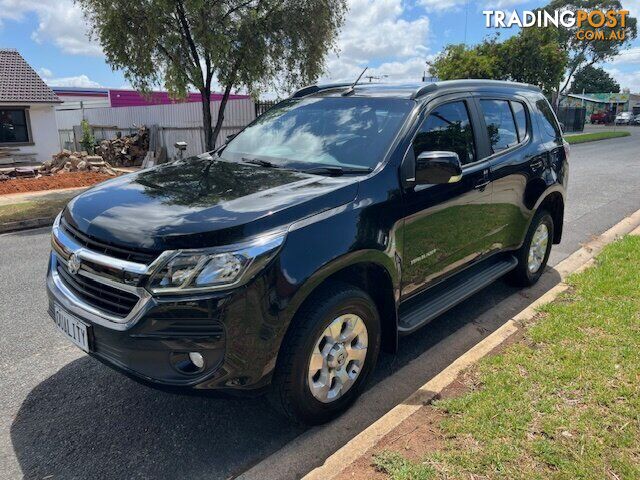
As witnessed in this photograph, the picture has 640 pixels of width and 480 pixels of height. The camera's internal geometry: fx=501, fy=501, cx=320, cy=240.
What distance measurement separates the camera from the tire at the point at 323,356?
2.55 meters

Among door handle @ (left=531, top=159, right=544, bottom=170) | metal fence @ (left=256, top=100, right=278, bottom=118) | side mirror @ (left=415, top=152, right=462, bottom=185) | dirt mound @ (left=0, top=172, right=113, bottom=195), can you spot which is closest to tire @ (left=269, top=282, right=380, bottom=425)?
side mirror @ (left=415, top=152, right=462, bottom=185)

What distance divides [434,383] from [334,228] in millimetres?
1239

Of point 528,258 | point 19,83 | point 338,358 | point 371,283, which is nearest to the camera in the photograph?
point 338,358

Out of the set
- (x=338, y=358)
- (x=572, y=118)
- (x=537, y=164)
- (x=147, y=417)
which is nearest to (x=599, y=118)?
(x=572, y=118)

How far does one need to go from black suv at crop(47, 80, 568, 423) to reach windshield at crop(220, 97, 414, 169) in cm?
2

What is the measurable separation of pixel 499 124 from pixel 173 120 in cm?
1742

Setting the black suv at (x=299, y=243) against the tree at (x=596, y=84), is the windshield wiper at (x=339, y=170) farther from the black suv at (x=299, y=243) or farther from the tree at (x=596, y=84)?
the tree at (x=596, y=84)

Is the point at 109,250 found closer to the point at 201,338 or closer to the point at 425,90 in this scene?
the point at 201,338

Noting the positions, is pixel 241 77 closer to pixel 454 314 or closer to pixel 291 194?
pixel 454 314

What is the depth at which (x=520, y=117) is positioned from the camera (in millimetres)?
4672

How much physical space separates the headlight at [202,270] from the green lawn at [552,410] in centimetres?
114

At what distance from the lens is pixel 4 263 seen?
6.22 m

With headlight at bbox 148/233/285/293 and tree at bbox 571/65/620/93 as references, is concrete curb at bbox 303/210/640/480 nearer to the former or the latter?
headlight at bbox 148/233/285/293

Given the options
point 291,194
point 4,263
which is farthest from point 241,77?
point 291,194
